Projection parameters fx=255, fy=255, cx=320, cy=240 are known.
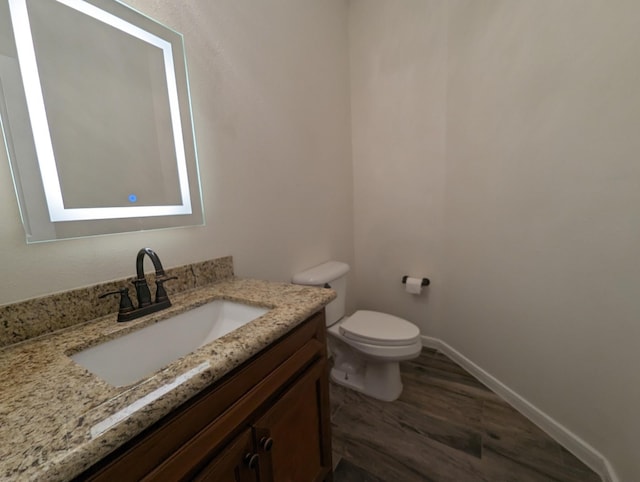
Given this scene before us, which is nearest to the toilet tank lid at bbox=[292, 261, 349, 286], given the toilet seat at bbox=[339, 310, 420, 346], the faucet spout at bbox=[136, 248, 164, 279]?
the toilet seat at bbox=[339, 310, 420, 346]

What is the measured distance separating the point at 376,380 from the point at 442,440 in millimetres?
416

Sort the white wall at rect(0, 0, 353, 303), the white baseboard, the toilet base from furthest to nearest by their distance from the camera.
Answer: the toilet base, the white baseboard, the white wall at rect(0, 0, 353, 303)

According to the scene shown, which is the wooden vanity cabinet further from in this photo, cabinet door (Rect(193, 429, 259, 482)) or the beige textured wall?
the beige textured wall

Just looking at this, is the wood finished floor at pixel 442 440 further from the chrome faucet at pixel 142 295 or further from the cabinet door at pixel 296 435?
the chrome faucet at pixel 142 295

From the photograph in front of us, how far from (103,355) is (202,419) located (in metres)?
0.37

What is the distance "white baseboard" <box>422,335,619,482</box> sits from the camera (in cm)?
107

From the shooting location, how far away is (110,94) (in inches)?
31.4

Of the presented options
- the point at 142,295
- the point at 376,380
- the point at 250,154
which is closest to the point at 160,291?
the point at 142,295

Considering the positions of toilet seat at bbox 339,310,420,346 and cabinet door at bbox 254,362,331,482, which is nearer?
cabinet door at bbox 254,362,331,482

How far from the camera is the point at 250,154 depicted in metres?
1.23

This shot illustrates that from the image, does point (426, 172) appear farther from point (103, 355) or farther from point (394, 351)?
point (103, 355)

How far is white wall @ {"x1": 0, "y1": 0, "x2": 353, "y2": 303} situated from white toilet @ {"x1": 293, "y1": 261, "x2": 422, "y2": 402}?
19 cm

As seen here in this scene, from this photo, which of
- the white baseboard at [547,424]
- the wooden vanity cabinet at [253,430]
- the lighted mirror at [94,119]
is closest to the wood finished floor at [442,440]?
the white baseboard at [547,424]

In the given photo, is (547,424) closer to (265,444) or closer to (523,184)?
(523,184)
